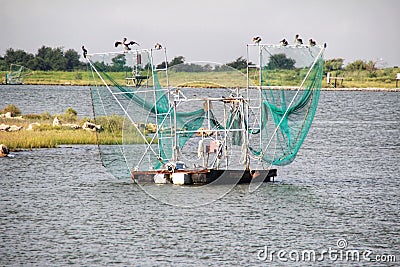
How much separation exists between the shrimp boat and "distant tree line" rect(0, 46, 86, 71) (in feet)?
385

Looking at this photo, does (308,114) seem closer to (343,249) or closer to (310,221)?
(310,221)

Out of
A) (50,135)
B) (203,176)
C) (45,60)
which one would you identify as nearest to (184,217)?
(203,176)

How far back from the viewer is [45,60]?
481 feet

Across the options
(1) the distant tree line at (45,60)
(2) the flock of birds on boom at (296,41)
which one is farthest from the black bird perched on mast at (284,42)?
(1) the distant tree line at (45,60)

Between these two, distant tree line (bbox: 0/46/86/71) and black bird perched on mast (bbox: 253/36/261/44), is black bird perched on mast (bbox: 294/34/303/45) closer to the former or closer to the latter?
black bird perched on mast (bbox: 253/36/261/44)

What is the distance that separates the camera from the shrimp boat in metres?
28.0

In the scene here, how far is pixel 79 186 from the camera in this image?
30.3 m

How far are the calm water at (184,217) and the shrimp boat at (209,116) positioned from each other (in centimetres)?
81

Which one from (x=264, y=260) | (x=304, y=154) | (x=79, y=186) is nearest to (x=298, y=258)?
(x=264, y=260)

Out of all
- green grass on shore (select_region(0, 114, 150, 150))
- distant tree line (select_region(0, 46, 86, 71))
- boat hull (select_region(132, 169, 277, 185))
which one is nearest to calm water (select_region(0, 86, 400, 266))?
boat hull (select_region(132, 169, 277, 185))

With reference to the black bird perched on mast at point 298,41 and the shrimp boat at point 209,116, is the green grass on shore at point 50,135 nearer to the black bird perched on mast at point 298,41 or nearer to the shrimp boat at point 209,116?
the shrimp boat at point 209,116

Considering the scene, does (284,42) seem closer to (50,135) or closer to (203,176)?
(203,176)

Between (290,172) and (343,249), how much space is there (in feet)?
40.9

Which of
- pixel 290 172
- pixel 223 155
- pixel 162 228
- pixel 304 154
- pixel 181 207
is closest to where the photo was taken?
pixel 162 228
